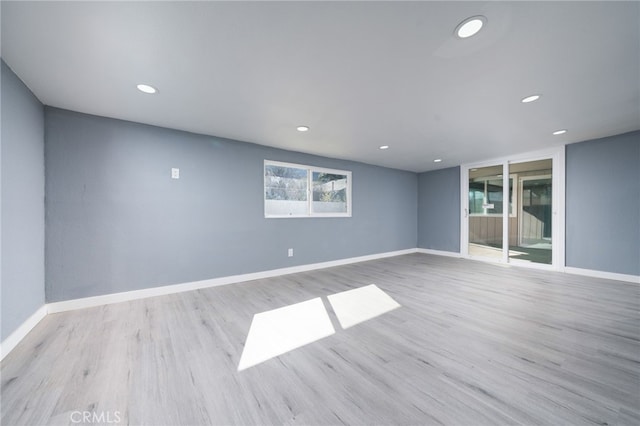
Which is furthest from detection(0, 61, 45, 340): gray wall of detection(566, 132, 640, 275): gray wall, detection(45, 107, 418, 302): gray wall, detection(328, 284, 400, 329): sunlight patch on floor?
detection(566, 132, 640, 275): gray wall

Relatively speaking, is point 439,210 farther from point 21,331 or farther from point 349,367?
point 21,331

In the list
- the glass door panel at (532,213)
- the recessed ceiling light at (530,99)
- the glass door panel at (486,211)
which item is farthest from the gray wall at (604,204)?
the recessed ceiling light at (530,99)

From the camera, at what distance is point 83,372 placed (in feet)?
5.06

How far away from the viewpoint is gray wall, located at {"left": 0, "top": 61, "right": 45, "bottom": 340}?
1.77 metres

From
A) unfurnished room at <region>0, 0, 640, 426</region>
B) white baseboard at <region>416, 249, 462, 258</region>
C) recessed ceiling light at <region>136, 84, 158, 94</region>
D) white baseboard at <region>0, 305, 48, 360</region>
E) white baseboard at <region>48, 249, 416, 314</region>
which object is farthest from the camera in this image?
white baseboard at <region>416, 249, 462, 258</region>

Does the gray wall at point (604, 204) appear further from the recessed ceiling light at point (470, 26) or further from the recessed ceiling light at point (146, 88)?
the recessed ceiling light at point (146, 88)

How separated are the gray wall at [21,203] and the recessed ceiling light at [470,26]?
330 cm

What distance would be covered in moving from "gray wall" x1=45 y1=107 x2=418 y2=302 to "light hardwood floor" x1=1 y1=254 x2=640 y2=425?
529 millimetres

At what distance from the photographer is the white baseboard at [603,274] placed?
3.43m

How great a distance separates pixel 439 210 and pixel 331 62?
531cm

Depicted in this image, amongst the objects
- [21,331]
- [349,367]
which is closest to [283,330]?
[349,367]

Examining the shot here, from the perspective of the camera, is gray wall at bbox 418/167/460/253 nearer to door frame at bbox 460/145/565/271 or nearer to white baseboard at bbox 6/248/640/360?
door frame at bbox 460/145/565/271

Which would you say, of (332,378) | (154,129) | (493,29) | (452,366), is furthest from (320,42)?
(154,129)

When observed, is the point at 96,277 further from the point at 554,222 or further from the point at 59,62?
the point at 554,222
